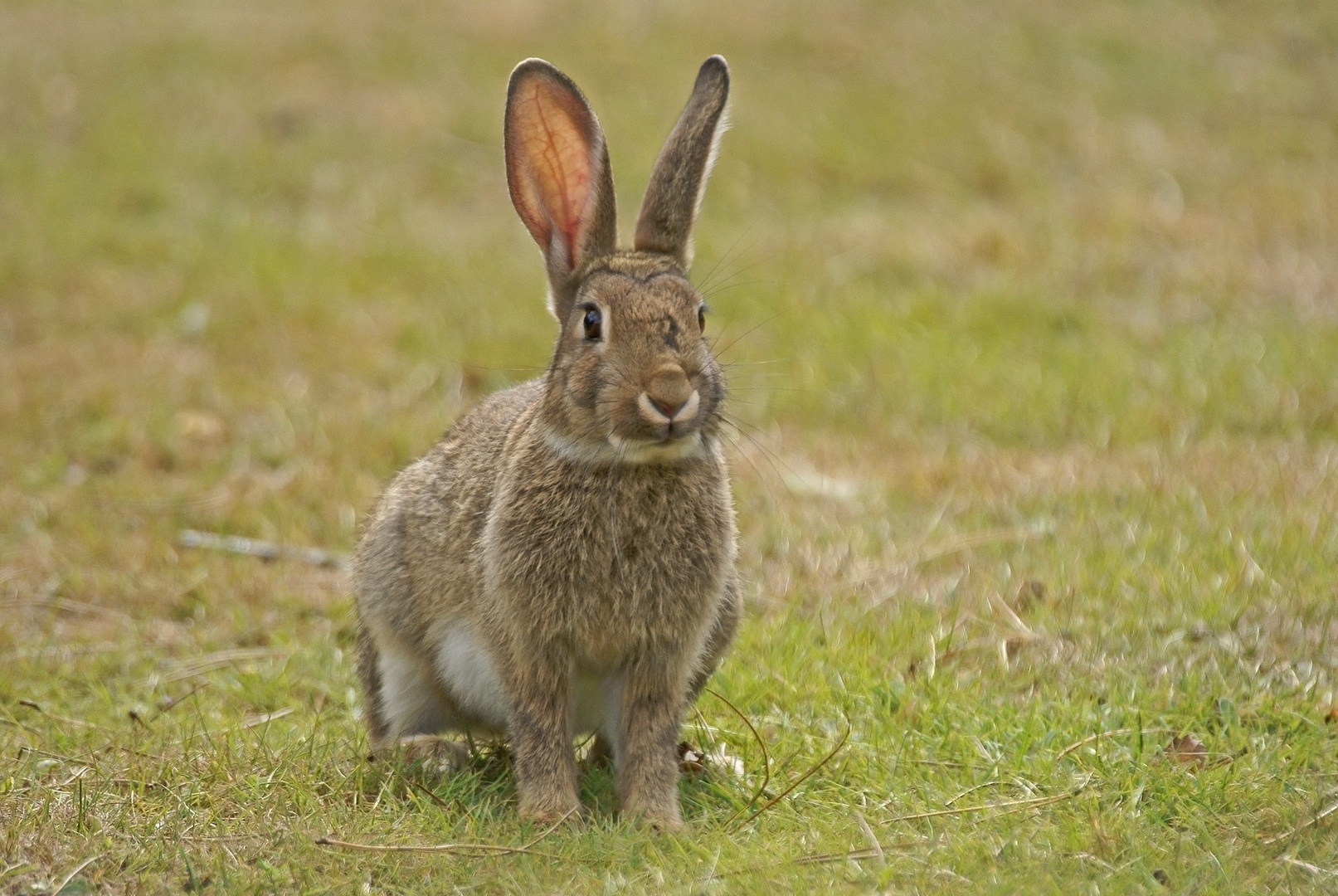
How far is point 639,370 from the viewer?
11.7 feet

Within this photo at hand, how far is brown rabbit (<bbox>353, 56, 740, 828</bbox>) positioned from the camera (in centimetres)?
367

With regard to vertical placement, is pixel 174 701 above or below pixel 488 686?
below

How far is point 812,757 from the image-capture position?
4145 millimetres

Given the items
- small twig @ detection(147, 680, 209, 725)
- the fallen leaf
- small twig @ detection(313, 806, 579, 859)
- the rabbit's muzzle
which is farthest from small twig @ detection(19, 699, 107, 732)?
the fallen leaf

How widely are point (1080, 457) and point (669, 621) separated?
3449 millimetres

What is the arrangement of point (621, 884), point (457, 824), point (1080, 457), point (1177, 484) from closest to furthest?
1. point (621, 884)
2. point (457, 824)
3. point (1177, 484)
4. point (1080, 457)

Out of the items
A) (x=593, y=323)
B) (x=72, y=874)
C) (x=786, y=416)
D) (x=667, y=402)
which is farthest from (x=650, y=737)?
(x=786, y=416)

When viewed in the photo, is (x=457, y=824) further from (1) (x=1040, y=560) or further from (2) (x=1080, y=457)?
(2) (x=1080, y=457)

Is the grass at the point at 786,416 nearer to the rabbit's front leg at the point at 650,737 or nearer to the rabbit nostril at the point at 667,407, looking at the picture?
the rabbit's front leg at the point at 650,737

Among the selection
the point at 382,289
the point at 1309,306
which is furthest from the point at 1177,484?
the point at 382,289

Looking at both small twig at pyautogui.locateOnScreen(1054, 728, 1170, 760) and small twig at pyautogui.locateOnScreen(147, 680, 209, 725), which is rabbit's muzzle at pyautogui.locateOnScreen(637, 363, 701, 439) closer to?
small twig at pyautogui.locateOnScreen(1054, 728, 1170, 760)

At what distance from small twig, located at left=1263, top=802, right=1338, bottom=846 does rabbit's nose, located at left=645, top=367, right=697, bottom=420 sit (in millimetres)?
1553

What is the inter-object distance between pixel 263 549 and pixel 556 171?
265cm

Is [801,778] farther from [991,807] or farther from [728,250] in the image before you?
[728,250]
